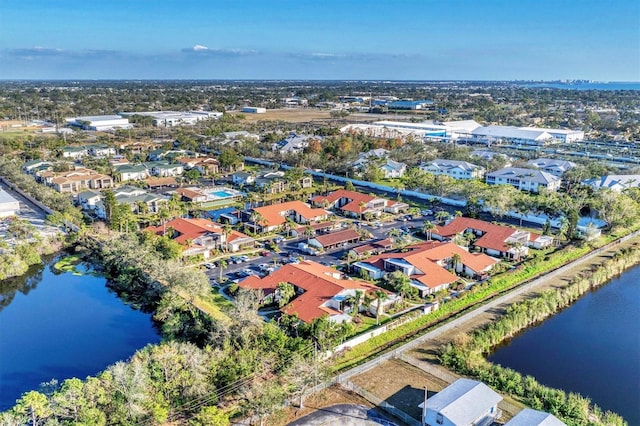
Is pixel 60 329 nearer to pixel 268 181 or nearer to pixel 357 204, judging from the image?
pixel 357 204

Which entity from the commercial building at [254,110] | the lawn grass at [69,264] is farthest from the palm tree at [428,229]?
the commercial building at [254,110]

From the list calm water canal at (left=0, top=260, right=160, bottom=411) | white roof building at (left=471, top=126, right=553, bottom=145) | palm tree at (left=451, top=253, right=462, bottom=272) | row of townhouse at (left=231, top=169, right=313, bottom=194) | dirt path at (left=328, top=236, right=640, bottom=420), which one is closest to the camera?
dirt path at (left=328, top=236, right=640, bottom=420)

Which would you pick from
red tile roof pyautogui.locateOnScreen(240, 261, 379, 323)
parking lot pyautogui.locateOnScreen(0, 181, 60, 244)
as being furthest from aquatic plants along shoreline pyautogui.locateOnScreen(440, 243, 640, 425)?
parking lot pyautogui.locateOnScreen(0, 181, 60, 244)

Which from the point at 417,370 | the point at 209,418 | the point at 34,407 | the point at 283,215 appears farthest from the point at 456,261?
the point at 34,407

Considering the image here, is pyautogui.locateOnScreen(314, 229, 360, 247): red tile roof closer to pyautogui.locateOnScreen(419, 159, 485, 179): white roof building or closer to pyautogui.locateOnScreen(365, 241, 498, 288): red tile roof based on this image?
pyautogui.locateOnScreen(365, 241, 498, 288): red tile roof

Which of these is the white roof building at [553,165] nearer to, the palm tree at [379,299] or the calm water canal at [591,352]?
the calm water canal at [591,352]
